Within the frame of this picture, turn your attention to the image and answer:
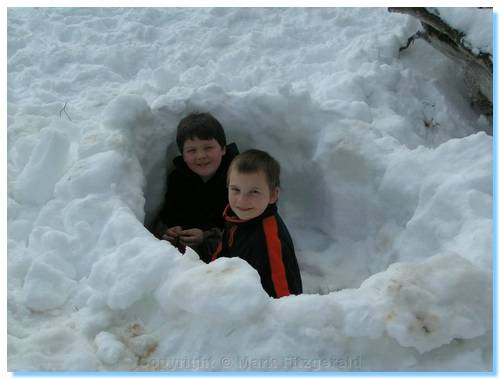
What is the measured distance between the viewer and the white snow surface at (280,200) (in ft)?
7.82

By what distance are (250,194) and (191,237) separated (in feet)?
2.52

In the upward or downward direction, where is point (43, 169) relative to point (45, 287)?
upward

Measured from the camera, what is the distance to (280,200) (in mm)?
4367

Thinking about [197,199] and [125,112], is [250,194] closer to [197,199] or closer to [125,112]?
[197,199]

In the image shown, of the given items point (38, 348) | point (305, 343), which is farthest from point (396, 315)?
point (38, 348)

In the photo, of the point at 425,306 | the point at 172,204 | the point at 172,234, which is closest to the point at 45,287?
the point at 172,234

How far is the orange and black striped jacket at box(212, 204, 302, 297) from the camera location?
3.07 metres

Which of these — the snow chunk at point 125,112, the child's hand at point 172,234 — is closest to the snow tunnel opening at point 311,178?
the snow chunk at point 125,112

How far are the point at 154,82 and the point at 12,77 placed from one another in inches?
45.2

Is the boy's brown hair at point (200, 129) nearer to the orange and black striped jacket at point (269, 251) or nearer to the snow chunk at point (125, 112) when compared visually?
the snow chunk at point (125, 112)

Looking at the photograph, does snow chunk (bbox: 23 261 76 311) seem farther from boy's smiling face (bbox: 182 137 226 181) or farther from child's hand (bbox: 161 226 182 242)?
boy's smiling face (bbox: 182 137 226 181)

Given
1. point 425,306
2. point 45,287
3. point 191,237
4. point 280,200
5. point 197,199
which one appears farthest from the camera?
point 280,200

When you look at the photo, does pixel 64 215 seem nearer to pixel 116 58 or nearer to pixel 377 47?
pixel 116 58

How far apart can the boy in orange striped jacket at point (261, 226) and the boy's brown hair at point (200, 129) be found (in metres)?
0.69
